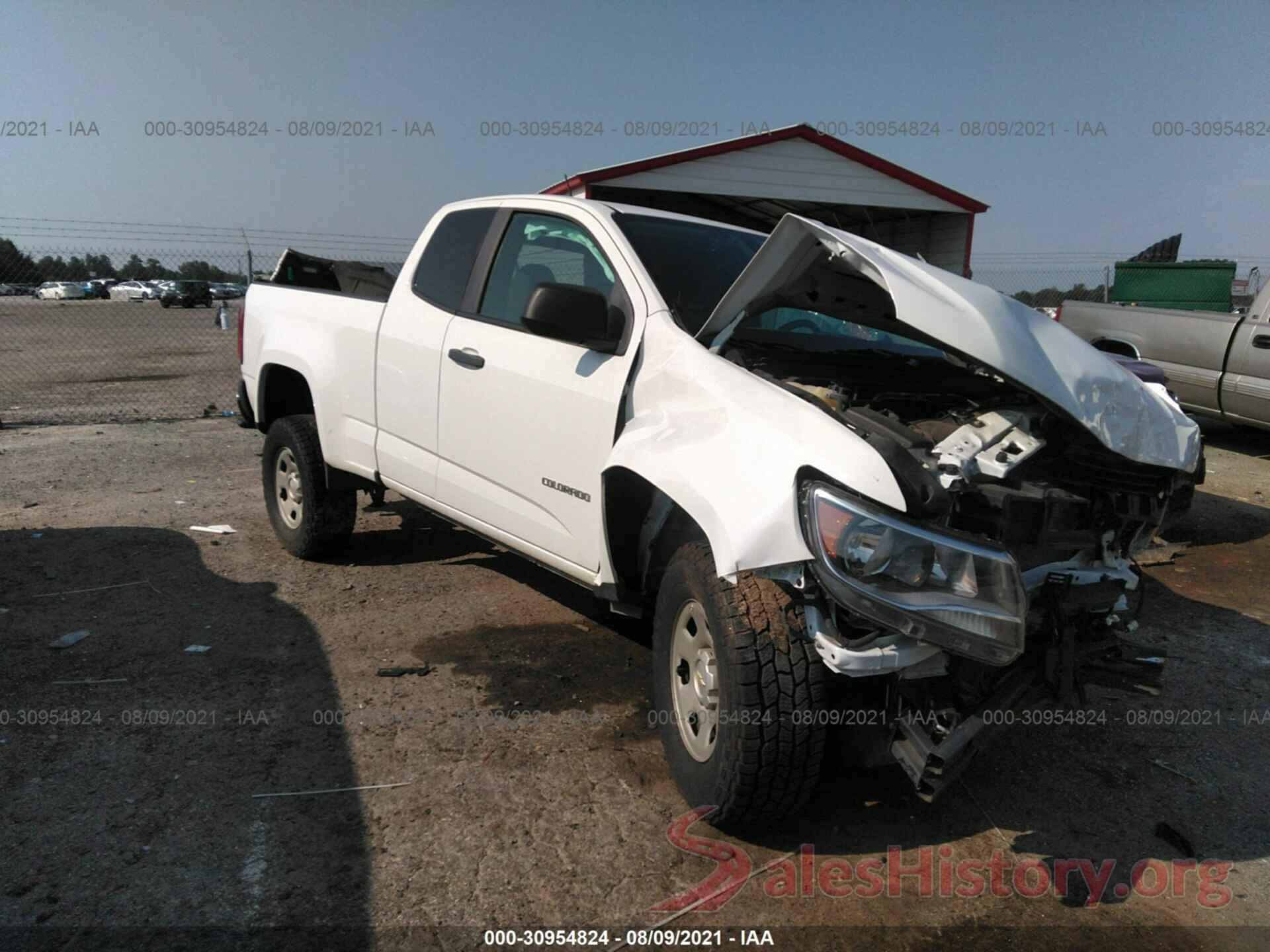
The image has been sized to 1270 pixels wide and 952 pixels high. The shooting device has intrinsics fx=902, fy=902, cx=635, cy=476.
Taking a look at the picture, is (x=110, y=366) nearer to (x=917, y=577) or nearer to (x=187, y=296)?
(x=917, y=577)

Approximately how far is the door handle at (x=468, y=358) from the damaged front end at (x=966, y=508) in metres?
1.19

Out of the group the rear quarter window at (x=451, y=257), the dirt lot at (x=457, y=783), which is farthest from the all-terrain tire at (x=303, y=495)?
the rear quarter window at (x=451, y=257)

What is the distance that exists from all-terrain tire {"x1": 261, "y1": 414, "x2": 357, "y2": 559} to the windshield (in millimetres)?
2416

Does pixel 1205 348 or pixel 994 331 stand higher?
pixel 994 331

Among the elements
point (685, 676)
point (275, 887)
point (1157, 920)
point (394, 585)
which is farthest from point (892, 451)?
point (394, 585)

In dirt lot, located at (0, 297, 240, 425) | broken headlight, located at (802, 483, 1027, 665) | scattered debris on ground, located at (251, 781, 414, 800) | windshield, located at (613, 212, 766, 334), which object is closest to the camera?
broken headlight, located at (802, 483, 1027, 665)

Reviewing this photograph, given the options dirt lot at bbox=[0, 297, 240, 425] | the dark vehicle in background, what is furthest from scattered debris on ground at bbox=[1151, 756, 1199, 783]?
the dark vehicle in background

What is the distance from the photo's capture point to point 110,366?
18016mm

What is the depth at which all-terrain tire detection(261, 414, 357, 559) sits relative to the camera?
5148mm

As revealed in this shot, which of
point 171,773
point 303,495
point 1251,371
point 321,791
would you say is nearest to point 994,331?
point 321,791

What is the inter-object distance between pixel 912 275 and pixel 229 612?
12.2 feet

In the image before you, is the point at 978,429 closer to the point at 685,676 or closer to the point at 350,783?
the point at 685,676

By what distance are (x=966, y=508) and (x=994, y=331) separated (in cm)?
53

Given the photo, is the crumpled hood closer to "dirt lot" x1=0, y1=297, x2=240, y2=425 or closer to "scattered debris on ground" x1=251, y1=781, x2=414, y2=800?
"scattered debris on ground" x1=251, y1=781, x2=414, y2=800
